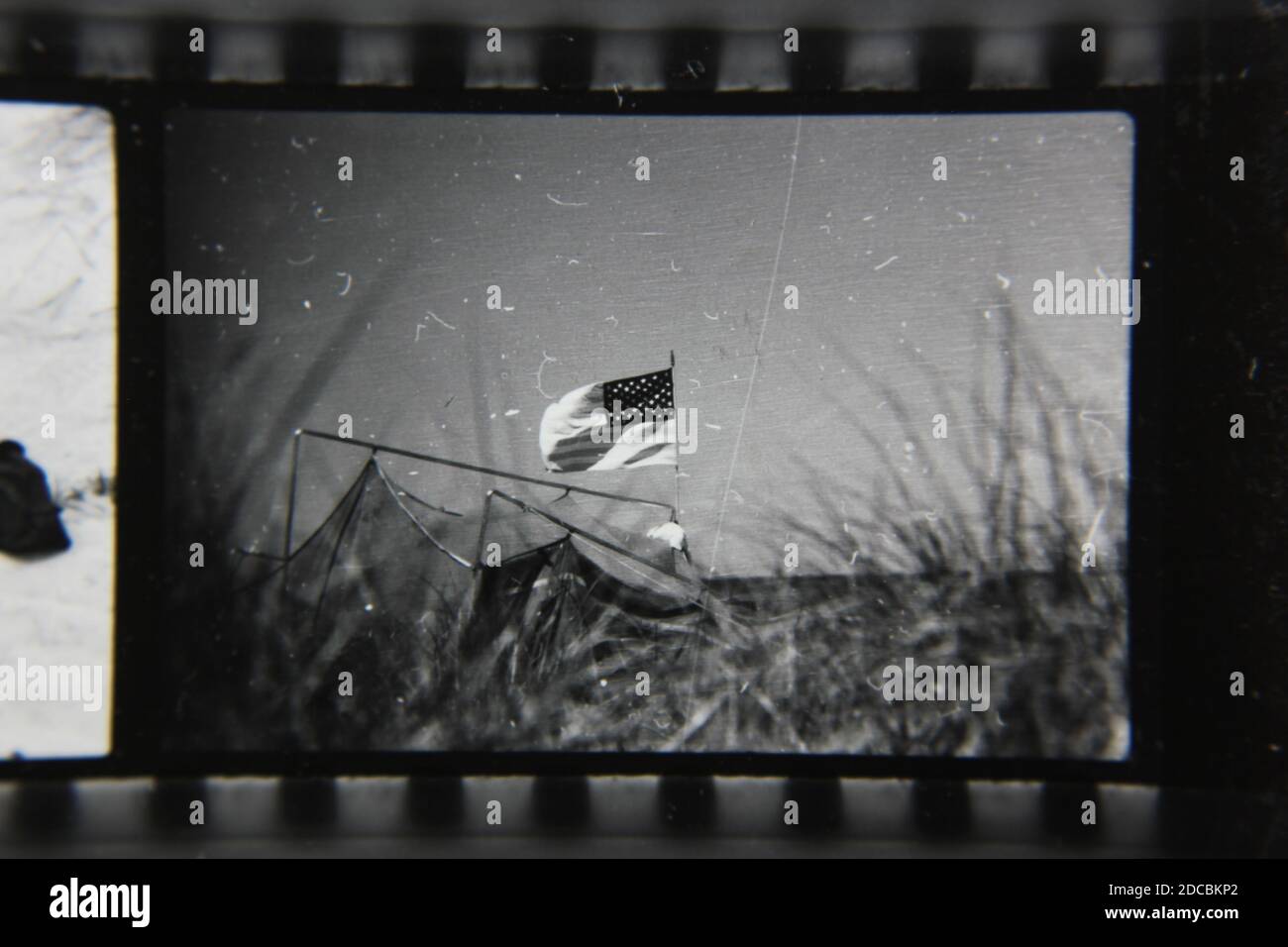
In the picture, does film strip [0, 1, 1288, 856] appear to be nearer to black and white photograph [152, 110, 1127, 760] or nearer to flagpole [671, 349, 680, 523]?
black and white photograph [152, 110, 1127, 760]

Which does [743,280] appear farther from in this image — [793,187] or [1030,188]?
[1030,188]

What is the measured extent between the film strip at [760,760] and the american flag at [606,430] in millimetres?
369

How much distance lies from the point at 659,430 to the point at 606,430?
2.6 inches

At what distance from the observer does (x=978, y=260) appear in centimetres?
82

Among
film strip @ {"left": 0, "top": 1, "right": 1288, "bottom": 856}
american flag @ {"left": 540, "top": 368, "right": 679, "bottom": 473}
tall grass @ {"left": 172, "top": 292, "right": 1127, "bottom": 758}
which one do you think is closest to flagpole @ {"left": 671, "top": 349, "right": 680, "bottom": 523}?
american flag @ {"left": 540, "top": 368, "right": 679, "bottom": 473}

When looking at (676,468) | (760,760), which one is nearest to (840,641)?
(760,760)

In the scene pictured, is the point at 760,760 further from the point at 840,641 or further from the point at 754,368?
the point at 754,368

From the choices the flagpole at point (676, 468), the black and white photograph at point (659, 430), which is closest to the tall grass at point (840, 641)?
the black and white photograph at point (659, 430)

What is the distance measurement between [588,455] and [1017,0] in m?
0.75

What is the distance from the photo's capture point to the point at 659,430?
0.82 metres

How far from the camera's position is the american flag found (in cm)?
82

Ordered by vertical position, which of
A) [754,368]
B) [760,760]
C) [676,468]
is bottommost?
[760,760]

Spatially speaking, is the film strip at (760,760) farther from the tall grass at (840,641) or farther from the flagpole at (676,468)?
the flagpole at (676,468)
